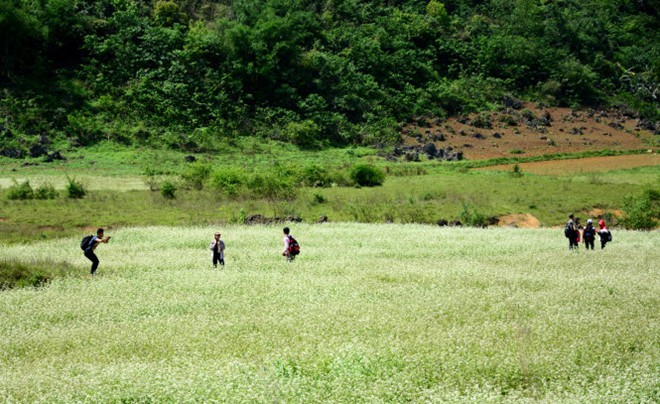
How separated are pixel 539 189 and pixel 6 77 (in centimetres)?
6522

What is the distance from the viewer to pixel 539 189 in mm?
50469

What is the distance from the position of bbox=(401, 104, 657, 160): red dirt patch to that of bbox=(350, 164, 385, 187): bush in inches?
1158

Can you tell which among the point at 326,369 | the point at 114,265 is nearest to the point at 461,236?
the point at 114,265

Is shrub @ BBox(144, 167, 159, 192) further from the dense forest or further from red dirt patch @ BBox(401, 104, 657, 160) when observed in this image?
red dirt patch @ BBox(401, 104, 657, 160)

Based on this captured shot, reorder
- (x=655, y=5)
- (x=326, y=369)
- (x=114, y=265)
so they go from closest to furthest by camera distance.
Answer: (x=326, y=369) < (x=114, y=265) < (x=655, y=5)

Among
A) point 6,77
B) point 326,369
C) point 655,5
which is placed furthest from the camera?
point 655,5

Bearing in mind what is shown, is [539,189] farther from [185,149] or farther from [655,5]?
[655,5]

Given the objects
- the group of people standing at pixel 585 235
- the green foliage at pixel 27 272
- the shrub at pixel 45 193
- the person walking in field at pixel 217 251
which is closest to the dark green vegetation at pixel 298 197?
the shrub at pixel 45 193

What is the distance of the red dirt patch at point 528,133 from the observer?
282 ft

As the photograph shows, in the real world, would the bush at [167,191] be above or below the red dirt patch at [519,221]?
above

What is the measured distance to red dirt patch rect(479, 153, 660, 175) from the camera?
6756cm

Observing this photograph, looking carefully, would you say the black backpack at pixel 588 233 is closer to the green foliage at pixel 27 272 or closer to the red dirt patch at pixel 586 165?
the green foliage at pixel 27 272

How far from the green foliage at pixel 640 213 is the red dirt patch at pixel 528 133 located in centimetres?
3692

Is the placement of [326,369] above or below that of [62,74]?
below
